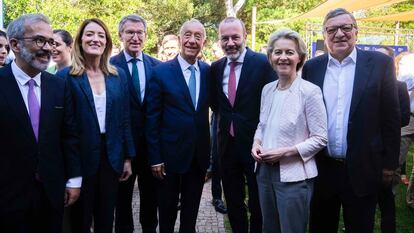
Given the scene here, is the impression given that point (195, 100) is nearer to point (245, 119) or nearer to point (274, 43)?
point (245, 119)

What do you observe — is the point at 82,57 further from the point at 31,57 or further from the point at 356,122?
the point at 356,122

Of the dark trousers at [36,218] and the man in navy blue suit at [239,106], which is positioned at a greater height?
the man in navy blue suit at [239,106]

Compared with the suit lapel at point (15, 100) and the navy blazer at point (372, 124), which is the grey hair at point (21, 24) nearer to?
the suit lapel at point (15, 100)

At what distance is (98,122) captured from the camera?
3.41 meters

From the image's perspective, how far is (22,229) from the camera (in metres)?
2.77

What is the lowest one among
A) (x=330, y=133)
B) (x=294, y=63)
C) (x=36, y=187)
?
(x=36, y=187)

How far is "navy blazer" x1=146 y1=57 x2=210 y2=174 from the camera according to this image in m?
3.87

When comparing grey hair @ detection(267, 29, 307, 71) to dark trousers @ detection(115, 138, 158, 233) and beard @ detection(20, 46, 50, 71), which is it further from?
dark trousers @ detection(115, 138, 158, 233)

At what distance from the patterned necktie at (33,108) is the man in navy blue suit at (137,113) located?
1454 millimetres

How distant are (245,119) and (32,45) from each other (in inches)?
74.1

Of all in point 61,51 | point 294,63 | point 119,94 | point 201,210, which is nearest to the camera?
point 294,63

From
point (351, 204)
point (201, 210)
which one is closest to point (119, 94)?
point (351, 204)

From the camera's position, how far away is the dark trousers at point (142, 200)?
4.47 m

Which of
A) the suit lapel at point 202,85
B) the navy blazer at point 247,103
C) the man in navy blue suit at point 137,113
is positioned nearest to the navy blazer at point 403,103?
the navy blazer at point 247,103
